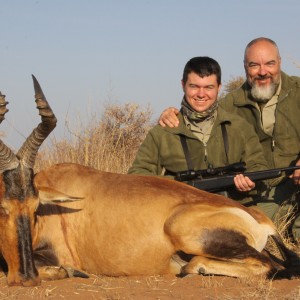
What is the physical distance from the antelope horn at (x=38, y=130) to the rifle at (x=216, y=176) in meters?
1.81

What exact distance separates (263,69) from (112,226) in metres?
3.68

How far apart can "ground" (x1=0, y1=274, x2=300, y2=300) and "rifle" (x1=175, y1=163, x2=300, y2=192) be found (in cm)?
153

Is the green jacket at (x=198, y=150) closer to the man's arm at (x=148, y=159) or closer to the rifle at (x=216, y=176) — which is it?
the man's arm at (x=148, y=159)

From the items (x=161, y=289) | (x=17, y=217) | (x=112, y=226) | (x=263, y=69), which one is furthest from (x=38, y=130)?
(x=263, y=69)

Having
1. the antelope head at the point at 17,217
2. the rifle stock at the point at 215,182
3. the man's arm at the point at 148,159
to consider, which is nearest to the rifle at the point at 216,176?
the rifle stock at the point at 215,182

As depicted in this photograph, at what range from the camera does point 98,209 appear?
6.56 m

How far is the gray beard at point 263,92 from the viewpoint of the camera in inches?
352

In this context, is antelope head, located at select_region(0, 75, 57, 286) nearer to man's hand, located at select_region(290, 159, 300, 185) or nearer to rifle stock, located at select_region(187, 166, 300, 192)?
rifle stock, located at select_region(187, 166, 300, 192)

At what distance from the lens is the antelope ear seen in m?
6.20

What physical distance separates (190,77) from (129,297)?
332 cm

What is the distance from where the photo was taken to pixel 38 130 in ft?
20.7

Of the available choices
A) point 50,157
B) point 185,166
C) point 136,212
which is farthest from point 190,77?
point 50,157

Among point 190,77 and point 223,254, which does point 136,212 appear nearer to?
Answer: point 223,254

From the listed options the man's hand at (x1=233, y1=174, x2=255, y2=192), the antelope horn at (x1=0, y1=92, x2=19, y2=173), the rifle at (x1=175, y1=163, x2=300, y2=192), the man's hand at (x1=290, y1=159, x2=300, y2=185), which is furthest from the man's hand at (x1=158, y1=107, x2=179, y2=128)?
the antelope horn at (x1=0, y1=92, x2=19, y2=173)
